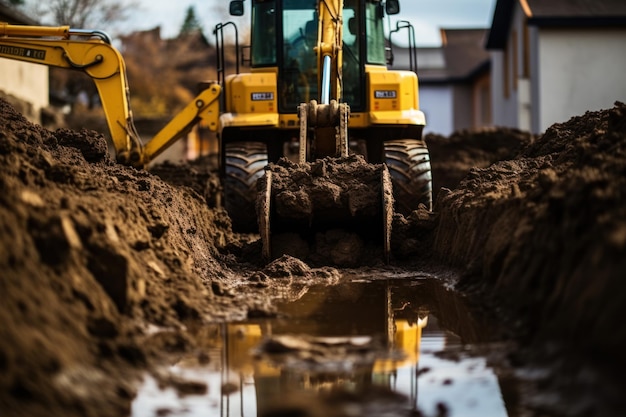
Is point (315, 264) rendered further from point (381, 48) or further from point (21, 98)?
point (21, 98)

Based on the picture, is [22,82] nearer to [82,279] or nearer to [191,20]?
[82,279]

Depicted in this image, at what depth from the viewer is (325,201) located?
10883 millimetres

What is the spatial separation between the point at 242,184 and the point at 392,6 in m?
3.28

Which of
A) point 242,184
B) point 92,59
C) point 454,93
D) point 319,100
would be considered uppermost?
point 454,93

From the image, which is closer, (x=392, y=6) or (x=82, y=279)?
(x=82, y=279)

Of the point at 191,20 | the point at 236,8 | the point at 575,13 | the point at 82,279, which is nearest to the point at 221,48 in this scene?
the point at 236,8

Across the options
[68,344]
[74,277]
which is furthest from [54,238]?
[68,344]

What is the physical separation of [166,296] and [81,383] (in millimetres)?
2410

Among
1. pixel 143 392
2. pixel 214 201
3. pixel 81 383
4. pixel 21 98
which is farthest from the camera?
pixel 21 98

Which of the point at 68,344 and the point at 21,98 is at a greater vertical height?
the point at 21,98

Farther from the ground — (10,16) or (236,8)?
(10,16)

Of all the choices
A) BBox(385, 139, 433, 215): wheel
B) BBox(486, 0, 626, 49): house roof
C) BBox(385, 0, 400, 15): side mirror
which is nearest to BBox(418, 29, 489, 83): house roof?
BBox(486, 0, 626, 49): house roof

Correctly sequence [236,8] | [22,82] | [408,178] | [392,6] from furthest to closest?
1. [22,82]
2. [236,8]
3. [392,6]
4. [408,178]

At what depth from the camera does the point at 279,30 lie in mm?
13586
